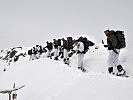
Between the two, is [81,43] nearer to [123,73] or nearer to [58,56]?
[123,73]

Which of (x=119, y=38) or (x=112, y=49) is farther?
(x=112, y=49)

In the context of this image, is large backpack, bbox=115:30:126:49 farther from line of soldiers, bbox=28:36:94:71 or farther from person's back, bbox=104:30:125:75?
line of soldiers, bbox=28:36:94:71

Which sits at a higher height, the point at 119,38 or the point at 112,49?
the point at 119,38

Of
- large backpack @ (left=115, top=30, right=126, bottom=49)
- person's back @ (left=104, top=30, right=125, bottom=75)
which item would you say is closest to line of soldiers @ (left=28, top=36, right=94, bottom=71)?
person's back @ (left=104, top=30, right=125, bottom=75)

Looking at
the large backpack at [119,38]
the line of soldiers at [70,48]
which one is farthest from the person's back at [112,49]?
the line of soldiers at [70,48]

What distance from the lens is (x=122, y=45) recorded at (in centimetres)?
977

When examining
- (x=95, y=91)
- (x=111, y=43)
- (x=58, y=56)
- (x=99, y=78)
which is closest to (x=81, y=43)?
(x=111, y=43)

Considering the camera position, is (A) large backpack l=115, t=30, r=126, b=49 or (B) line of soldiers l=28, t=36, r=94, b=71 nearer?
(A) large backpack l=115, t=30, r=126, b=49

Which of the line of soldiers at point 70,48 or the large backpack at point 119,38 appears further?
the line of soldiers at point 70,48

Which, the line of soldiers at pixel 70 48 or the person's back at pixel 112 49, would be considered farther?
the line of soldiers at pixel 70 48

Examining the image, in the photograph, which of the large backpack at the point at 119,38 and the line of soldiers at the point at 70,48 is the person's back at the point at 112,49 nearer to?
the large backpack at the point at 119,38

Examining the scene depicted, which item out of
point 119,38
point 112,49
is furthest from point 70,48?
point 119,38

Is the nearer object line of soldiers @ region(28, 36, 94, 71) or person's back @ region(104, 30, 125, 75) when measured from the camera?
person's back @ region(104, 30, 125, 75)

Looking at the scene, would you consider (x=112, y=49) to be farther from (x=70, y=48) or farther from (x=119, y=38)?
(x=70, y=48)
